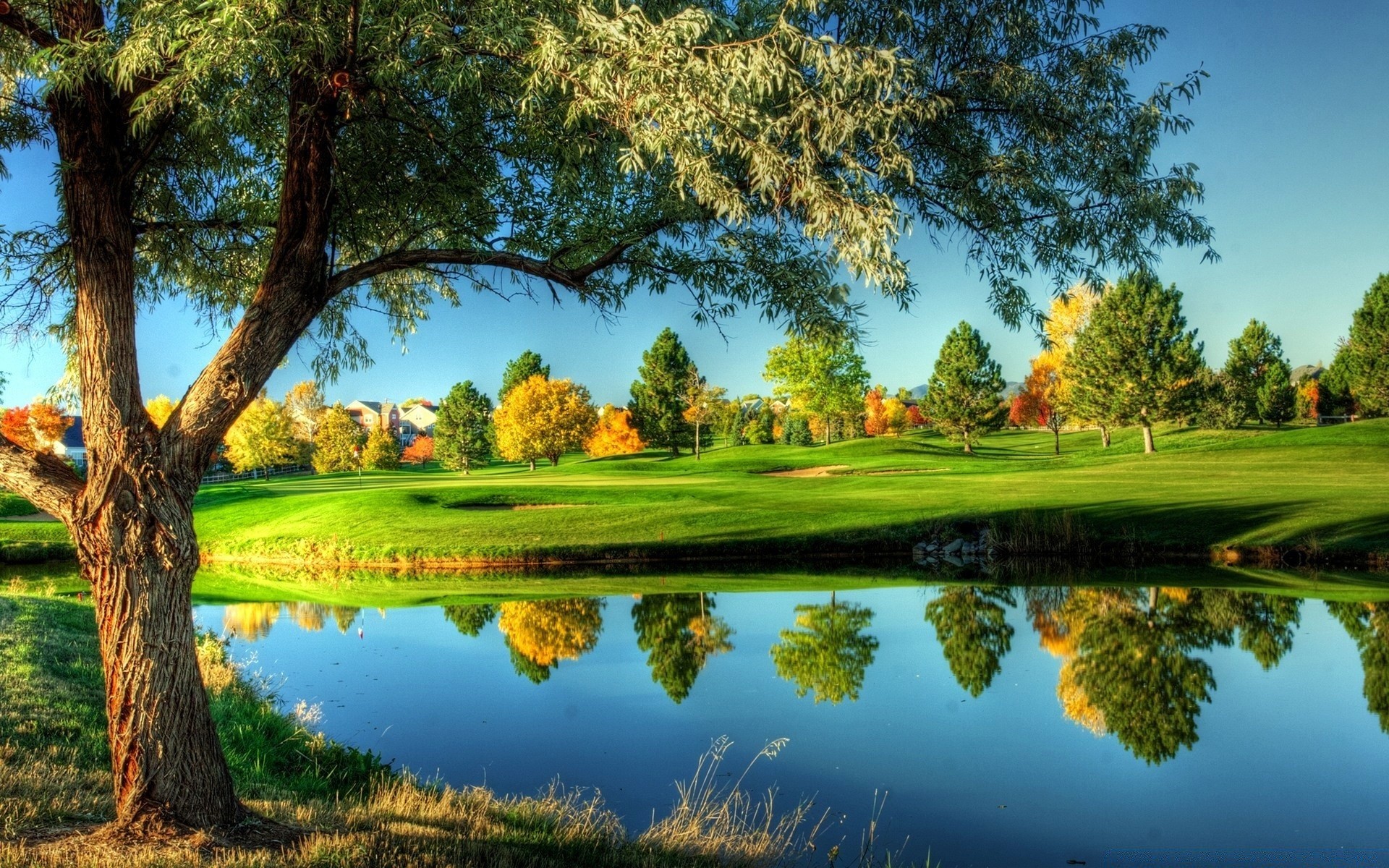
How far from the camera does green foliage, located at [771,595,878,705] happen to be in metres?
12.7

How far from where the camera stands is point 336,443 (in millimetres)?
69125

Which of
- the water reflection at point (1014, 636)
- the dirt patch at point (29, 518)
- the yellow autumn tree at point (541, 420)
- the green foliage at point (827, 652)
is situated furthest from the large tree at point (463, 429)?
the green foliage at point (827, 652)

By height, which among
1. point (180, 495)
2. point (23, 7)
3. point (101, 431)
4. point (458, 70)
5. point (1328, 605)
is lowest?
point (1328, 605)

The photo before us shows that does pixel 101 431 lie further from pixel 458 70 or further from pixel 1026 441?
pixel 1026 441

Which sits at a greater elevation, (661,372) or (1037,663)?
(661,372)

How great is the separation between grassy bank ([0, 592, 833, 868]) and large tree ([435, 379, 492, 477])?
2217 inches

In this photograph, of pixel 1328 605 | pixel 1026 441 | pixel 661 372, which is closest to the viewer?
pixel 1328 605

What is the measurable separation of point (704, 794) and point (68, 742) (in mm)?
5575

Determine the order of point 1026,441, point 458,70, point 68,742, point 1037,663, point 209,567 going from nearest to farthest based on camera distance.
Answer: point 458,70
point 68,742
point 1037,663
point 209,567
point 1026,441

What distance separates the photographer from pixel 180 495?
5.47m

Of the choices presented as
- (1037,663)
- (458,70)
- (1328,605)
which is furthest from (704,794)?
(1328,605)

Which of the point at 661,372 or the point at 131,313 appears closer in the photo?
the point at 131,313

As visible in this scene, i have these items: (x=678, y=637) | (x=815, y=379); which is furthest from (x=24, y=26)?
(x=815, y=379)

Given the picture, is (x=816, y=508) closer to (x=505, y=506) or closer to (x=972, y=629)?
(x=505, y=506)
